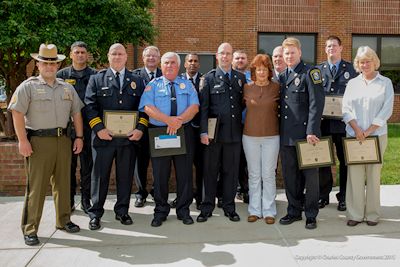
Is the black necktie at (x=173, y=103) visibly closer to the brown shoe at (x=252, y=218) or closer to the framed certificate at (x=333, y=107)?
the brown shoe at (x=252, y=218)

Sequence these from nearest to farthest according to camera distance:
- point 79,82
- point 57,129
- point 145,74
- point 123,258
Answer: point 123,258
point 57,129
point 79,82
point 145,74

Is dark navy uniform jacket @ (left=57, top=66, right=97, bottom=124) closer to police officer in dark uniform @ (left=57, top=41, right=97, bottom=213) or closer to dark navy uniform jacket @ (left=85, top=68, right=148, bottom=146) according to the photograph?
police officer in dark uniform @ (left=57, top=41, right=97, bottom=213)

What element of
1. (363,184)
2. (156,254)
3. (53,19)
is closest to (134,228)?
(156,254)

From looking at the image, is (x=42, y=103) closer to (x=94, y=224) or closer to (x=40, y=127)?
(x=40, y=127)

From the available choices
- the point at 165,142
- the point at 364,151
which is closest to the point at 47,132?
the point at 165,142

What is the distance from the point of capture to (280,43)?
52.7ft

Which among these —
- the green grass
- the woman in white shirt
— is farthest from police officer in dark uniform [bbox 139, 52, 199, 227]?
the green grass

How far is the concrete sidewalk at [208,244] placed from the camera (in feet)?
12.8

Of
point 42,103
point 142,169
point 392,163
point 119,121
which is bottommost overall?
point 392,163

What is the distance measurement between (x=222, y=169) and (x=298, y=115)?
1.08 meters

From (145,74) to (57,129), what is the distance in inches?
64.7

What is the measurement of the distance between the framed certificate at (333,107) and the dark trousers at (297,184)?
757 millimetres

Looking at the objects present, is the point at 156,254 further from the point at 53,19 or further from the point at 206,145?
the point at 53,19

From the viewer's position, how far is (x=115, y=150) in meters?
4.86
